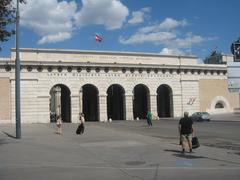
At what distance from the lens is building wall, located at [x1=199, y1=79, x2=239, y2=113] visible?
208 feet

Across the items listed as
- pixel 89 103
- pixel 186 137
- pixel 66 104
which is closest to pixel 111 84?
pixel 66 104

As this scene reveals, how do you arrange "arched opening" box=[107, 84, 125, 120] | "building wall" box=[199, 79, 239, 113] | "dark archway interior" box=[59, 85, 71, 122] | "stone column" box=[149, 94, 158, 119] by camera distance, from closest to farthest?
"dark archway interior" box=[59, 85, 71, 122] → "stone column" box=[149, 94, 158, 119] → "arched opening" box=[107, 84, 125, 120] → "building wall" box=[199, 79, 239, 113]

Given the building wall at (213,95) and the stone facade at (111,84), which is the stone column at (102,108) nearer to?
the stone facade at (111,84)

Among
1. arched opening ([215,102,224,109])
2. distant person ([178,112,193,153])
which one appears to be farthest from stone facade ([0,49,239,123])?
distant person ([178,112,193,153])

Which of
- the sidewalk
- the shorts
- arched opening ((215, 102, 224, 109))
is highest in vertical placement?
arched opening ((215, 102, 224, 109))

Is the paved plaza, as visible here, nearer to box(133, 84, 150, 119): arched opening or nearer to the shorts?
the shorts

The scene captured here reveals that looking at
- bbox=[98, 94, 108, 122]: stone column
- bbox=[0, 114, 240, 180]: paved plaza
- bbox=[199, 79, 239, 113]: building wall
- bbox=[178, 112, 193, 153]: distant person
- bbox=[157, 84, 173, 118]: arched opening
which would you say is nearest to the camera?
bbox=[0, 114, 240, 180]: paved plaza

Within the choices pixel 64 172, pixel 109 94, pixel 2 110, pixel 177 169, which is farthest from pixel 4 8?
pixel 109 94

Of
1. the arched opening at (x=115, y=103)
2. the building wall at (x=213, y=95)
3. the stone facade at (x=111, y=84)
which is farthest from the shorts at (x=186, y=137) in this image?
the building wall at (x=213, y=95)

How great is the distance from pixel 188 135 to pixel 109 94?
5092cm

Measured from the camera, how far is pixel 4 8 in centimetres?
1730

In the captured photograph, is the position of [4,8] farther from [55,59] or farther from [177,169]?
[55,59]

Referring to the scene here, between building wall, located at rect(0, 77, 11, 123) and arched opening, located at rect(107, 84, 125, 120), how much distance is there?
59.8 feet

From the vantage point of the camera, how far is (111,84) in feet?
189
